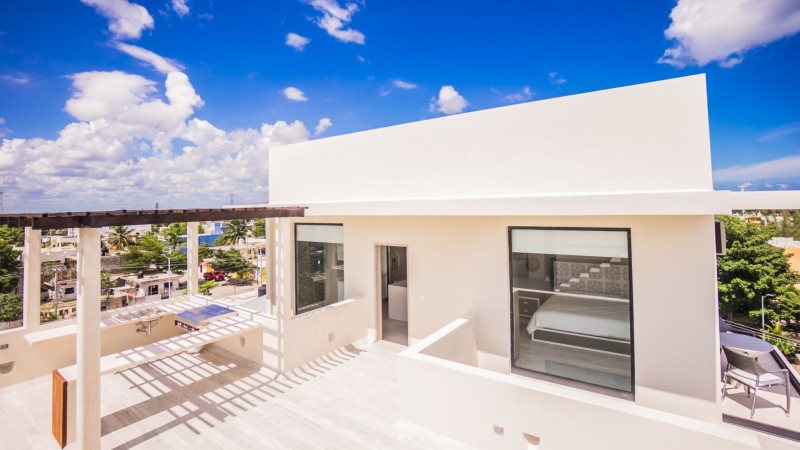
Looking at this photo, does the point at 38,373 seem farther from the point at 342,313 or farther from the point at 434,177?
the point at 434,177

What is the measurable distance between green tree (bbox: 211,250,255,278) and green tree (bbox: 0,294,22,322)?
19887 millimetres

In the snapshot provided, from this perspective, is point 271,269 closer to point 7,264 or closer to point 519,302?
point 519,302

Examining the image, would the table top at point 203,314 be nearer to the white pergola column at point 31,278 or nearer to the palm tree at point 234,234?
the white pergola column at point 31,278

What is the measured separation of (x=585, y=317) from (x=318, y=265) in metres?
6.56

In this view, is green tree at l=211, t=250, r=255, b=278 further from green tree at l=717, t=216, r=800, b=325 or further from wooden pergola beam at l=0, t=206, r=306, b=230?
green tree at l=717, t=216, r=800, b=325

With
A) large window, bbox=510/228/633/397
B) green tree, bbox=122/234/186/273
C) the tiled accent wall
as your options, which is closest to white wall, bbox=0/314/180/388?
large window, bbox=510/228/633/397

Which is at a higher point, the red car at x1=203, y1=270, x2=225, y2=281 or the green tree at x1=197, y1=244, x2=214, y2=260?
the green tree at x1=197, y1=244, x2=214, y2=260

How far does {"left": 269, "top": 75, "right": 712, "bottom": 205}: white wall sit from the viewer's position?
4797mm

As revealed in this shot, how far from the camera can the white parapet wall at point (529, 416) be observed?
3.29 meters

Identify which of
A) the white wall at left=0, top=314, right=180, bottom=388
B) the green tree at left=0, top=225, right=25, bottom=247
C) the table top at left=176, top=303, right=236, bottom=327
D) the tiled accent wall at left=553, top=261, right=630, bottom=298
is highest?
the green tree at left=0, top=225, right=25, bottom=247

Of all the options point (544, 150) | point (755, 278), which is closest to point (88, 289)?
point (544, 150)

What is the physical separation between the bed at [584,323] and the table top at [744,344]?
2.90 meters

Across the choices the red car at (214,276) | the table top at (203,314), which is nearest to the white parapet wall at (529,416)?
the table top at (203,314)

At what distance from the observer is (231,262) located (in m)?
50.3
